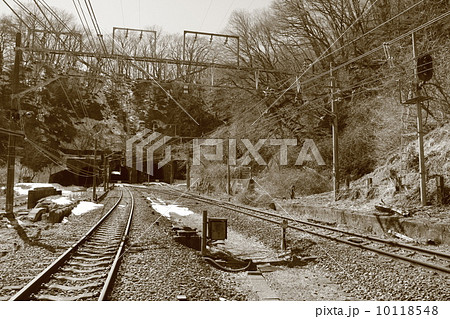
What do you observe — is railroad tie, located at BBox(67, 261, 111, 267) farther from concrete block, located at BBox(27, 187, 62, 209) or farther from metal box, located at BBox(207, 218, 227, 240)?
concrete block, located at BBox(27, 187, 62, 209)

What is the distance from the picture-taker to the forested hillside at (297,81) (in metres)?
17.9

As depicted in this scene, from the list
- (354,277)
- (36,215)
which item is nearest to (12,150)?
(36,215)

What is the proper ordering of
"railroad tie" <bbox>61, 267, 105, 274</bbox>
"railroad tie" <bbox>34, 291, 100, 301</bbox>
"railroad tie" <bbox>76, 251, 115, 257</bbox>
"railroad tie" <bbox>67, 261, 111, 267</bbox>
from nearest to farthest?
"railroad tie" <bbox>34, 291, 100, 301</bbox>, "railroad tie" <bbox>61, 267, 105, 274</bbox>, "railroad tie" <bbox>67, 261, 111, 267</bbox>, "railroad tie" <bbox>76, 251, 115, 257</bbox>

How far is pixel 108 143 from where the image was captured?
2434 inches

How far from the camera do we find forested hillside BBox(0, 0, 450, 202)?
17906mm

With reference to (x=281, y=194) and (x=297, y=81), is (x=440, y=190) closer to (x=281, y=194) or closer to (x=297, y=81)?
(x=297, y=81)

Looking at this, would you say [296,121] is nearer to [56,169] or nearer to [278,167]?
[278,167]
